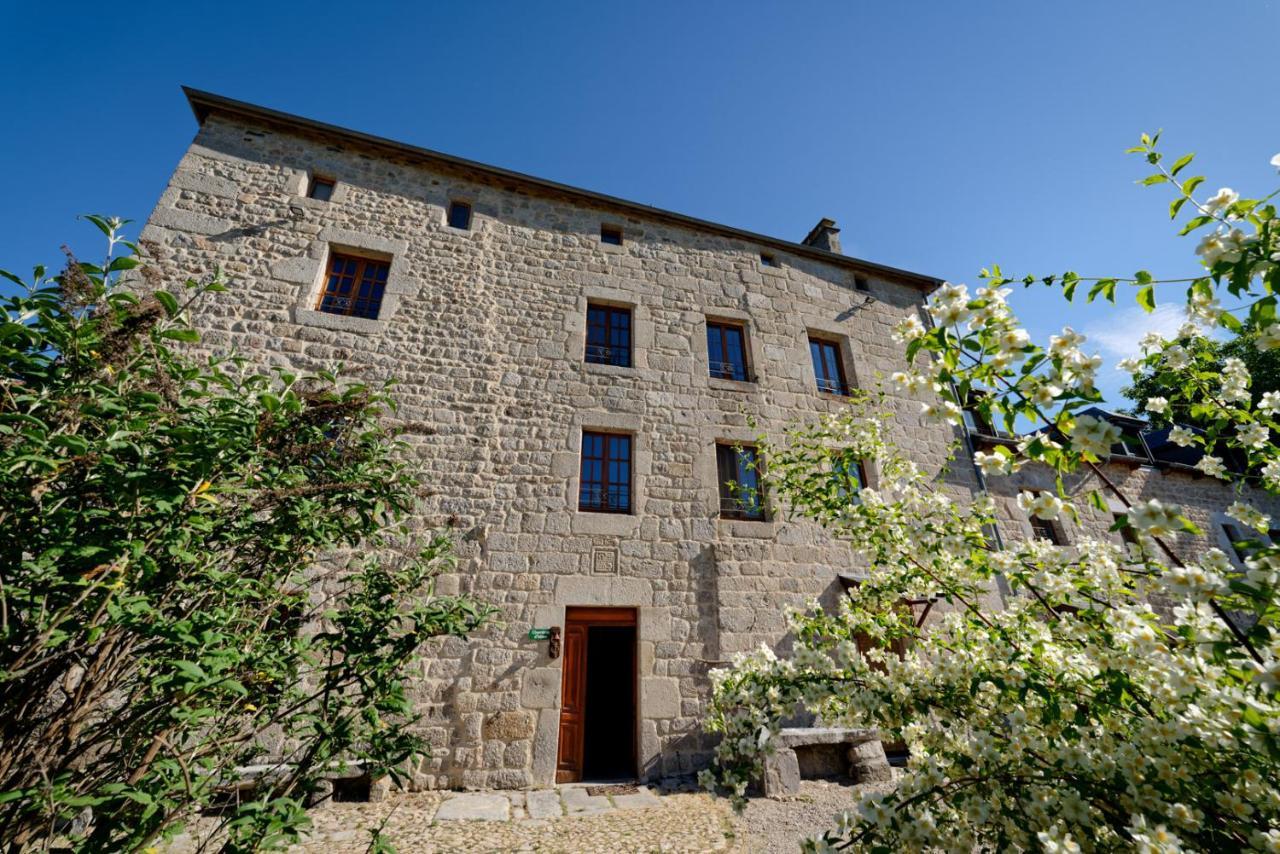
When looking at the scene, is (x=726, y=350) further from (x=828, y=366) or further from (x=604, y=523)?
(x=604, y=523)

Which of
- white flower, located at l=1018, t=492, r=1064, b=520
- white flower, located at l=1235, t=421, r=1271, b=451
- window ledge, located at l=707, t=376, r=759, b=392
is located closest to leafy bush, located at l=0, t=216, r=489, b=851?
white flower, located at l=1018, t=492, r=1064, b=520

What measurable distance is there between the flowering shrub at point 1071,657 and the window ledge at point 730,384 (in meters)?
4.67

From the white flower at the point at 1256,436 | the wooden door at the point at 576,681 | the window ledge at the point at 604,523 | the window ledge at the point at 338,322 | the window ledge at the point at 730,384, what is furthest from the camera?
the window ledge at the point at 730,384

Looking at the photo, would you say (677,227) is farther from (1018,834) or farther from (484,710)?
(1018,834)

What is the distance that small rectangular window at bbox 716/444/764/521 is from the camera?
6.21 meters

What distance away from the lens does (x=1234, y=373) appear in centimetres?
202

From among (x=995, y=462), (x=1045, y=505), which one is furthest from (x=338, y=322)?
(x=1045, y=505)

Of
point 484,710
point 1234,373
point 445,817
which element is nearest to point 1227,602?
point 1234,373

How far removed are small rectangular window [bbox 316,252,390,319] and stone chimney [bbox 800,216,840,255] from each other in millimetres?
7635

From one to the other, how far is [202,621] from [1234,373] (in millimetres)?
4090

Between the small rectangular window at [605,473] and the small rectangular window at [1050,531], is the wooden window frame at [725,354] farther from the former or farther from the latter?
the small rectangular window at [1050,531]

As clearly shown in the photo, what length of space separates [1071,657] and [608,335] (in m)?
6.11

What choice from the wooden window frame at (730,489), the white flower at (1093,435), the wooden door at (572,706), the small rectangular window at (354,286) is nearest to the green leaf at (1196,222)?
the white flower at (1093,435)

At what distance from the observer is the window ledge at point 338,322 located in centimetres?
580
